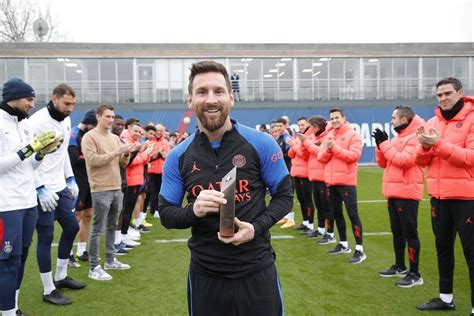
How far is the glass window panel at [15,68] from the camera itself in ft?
93.5

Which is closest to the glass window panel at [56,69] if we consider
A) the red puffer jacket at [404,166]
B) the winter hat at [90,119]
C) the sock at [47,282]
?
the winter hat at [90,119]

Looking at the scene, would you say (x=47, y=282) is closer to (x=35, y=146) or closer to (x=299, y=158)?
(x=35, y=146)

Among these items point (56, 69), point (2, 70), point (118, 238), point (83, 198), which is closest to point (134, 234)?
point (118, 238)

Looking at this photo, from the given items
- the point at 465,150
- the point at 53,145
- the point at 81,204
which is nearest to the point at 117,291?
the point at 81,204

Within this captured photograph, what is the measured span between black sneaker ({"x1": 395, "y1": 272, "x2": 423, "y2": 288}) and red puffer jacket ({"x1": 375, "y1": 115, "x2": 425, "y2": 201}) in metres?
1.03

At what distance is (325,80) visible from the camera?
30578 mm

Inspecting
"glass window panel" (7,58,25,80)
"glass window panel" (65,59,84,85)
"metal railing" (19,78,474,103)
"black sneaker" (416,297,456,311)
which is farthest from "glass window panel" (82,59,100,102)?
"black sneaker" (416,297,456,311)

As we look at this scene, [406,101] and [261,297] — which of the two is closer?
[261,297]

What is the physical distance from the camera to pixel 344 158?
7.04 meters

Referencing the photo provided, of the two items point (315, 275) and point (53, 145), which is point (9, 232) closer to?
point (53, 145)

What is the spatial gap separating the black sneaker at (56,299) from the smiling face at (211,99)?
12.8ft

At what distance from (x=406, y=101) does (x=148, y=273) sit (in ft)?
85.6

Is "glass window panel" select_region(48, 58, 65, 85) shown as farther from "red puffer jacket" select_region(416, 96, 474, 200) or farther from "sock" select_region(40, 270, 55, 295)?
"red puffer jacket" select_region(416, 96, 474, 200)

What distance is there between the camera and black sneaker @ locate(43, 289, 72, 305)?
17.3 feet
